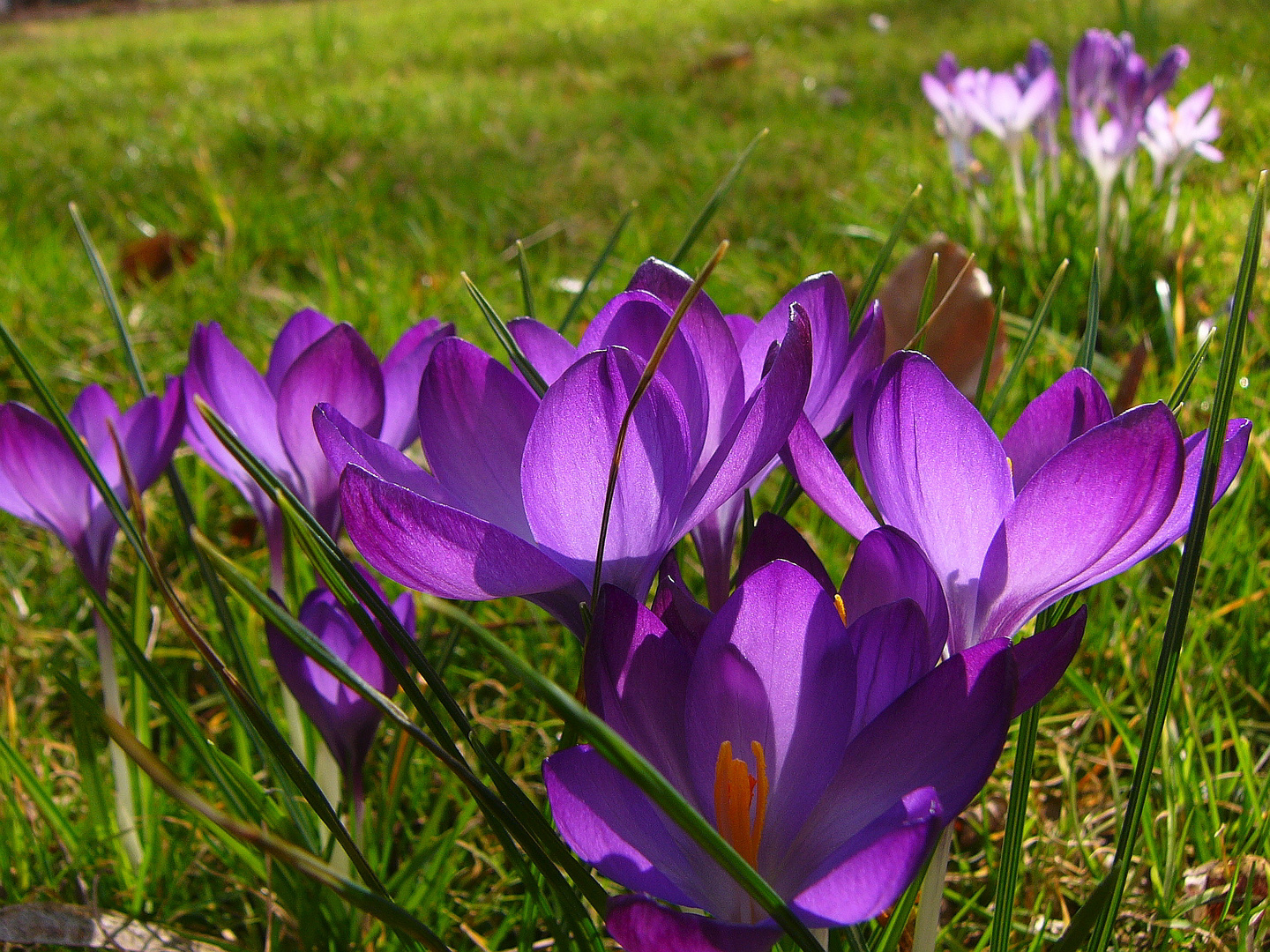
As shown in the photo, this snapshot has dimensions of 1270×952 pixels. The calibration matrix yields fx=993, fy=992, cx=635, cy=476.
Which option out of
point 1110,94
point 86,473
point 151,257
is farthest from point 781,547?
point 151,257

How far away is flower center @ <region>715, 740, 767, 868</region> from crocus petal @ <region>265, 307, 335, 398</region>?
0.46m

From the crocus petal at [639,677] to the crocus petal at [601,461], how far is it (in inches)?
1.6

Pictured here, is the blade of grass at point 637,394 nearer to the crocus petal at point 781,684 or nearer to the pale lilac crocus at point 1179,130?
the crocus petal at point 781,684

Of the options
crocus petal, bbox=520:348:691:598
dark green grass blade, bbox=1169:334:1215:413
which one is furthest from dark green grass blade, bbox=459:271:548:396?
dark green grass blade, bbox=1169:334:1215:413

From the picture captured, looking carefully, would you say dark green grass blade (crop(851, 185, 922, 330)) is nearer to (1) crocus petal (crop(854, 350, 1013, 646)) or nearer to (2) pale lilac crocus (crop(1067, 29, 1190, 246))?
(1) crocus petal (crop(854, 350, 1013, 646))

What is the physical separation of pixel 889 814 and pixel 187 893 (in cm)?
67

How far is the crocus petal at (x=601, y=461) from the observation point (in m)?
0.41

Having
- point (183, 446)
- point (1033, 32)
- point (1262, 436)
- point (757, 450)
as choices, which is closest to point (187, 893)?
point (757, 450)

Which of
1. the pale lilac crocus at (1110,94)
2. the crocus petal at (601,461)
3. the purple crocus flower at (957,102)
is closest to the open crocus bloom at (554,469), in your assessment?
the crocus petal at (601,461)

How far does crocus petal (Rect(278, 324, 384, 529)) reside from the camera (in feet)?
2.00

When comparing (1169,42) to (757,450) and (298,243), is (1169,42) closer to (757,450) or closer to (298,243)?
(298,243)

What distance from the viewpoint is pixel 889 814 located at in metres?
0.35

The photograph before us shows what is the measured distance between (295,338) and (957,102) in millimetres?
1415

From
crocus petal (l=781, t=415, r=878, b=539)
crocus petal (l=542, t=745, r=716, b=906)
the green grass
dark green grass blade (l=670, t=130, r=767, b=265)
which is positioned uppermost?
dark green grass blade (l=670, t=130, r=767, b=265)
